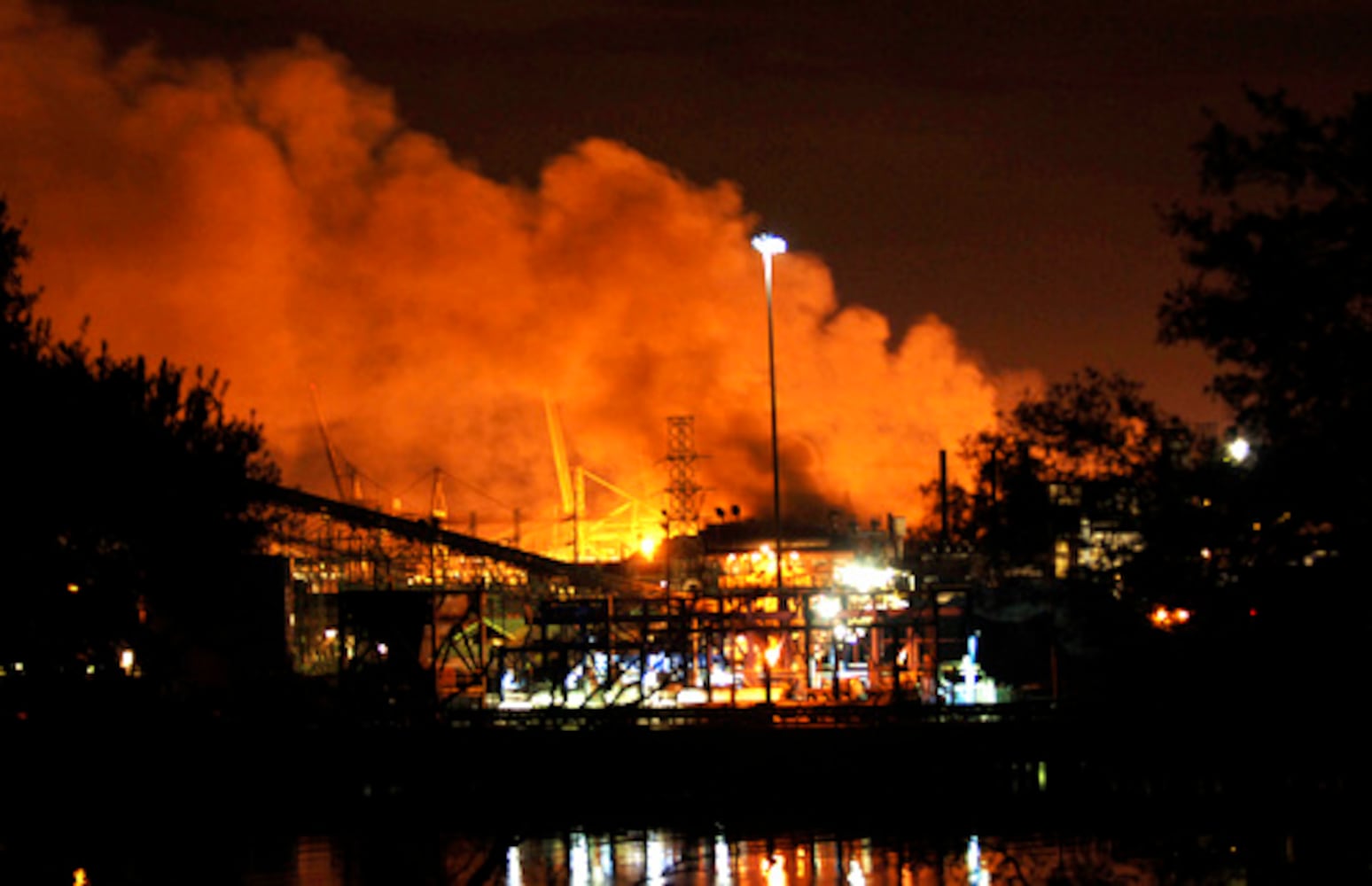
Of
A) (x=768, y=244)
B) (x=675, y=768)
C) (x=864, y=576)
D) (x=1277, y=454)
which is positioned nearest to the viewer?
(x=1277, y=454)

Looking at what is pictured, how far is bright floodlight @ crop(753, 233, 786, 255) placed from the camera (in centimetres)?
4422

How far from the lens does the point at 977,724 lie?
36.7 m

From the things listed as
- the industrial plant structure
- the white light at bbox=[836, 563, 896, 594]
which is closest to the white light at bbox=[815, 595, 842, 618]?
the industrial plant structure

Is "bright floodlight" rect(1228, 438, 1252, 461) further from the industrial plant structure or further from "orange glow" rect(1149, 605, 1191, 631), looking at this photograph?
the industrial plant structure

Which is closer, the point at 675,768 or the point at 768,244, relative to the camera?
the point at 675,768

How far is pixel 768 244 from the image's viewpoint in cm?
4438

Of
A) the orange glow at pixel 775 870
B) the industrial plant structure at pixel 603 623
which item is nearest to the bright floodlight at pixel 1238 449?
the orange glow at pixel 775 870

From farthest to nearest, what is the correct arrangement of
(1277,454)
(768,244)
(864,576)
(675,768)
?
(864,576) → (768,244) → (675,768) → (1277,454)

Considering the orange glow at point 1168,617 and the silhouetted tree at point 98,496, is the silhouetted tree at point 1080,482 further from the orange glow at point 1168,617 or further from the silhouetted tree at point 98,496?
the silhouetted tree at point 98,496

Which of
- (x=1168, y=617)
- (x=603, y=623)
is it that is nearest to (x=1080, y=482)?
(x=1168, y=617)

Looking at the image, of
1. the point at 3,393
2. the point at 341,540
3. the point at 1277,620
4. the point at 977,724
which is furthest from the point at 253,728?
the point at 341,540

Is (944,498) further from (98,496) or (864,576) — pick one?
(98,496)

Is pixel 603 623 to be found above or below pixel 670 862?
above

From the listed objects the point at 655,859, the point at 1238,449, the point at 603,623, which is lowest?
the point at 655,859
